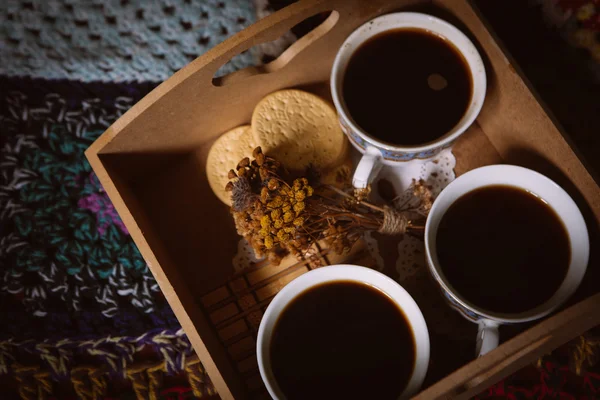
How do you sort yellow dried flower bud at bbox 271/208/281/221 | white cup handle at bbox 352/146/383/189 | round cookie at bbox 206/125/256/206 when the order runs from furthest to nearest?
round cookie at bbox 206/125/256/206 < white cup handle at bbox 352/146/383/189 < yellow dried flower bud at bbox 271/208/281/221

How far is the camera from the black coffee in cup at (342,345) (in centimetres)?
82

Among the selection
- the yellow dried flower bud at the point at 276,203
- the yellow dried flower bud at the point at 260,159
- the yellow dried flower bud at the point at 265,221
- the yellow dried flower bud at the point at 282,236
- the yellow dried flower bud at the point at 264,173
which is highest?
the yellow dried flower bud at the point at 260,159

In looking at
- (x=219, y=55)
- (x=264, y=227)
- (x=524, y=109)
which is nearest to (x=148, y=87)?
(x=219, y=55)

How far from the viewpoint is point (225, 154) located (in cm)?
101

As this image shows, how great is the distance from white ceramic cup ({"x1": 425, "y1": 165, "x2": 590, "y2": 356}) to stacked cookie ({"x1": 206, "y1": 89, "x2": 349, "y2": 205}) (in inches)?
9.6

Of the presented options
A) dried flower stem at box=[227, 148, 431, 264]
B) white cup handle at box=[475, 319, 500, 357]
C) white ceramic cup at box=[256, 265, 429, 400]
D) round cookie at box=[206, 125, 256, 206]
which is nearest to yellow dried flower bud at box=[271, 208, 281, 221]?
dried flower stem at box=[227, 148, 431, 264]

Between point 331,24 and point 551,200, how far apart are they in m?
0.51

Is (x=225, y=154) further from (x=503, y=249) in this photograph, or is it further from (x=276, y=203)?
(x=503, y=249)

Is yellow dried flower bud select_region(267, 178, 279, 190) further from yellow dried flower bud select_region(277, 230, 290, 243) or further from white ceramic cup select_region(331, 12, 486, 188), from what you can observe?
white ceramic cup select_region(331, 12, 486, 188)

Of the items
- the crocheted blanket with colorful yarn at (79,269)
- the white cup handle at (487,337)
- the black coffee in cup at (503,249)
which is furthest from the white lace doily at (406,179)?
the crocheted blanket with colorful yarn at (79,269)

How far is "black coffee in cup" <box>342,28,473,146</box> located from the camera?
3.00 ft

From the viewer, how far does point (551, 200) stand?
2.80ft

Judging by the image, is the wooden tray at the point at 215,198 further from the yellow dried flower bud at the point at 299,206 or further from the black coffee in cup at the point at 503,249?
the yellow dried flower bud at the point at 299,206

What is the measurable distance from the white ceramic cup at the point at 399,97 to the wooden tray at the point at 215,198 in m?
0.03
